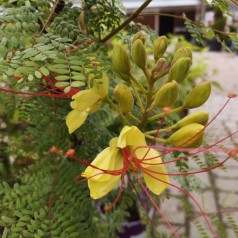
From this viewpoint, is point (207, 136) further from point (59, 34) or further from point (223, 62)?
point (223, 62)

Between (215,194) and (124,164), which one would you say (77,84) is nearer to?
(124,164)

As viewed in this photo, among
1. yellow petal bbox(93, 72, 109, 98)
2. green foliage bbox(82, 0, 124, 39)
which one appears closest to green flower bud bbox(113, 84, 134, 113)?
yellow petal bbox(93, 72, 109, 98)

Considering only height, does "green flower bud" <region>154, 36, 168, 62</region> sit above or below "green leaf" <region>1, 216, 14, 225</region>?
above

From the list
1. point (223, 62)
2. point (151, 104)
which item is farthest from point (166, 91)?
point (223, 62)

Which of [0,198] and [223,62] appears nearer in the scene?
[0,198]

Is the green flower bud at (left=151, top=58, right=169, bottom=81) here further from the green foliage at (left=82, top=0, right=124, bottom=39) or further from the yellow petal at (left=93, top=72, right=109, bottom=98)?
the green foliage at (left=82, top=0, right=124, bottom=39)

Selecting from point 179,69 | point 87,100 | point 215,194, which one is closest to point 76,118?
point 87,100
